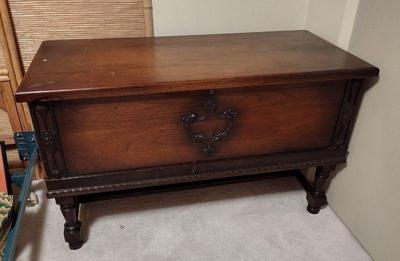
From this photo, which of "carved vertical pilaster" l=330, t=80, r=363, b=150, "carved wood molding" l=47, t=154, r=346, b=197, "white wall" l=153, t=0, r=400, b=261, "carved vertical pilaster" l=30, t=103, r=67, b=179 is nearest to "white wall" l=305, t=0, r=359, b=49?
"white wall" l=153, t=0, r=400, b=261

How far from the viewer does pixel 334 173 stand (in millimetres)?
1390

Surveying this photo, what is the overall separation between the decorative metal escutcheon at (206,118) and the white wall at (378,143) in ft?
1.58

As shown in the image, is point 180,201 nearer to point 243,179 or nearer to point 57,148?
point 243,179

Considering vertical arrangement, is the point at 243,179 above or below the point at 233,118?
below

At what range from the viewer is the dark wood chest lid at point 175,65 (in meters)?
0.91

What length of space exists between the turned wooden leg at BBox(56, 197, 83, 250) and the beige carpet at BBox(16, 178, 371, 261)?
0.04 metres

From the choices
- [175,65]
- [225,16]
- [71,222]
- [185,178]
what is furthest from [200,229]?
[225,16]

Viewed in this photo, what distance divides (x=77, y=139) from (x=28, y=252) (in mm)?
523

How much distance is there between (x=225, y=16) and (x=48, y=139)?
0.80 metres

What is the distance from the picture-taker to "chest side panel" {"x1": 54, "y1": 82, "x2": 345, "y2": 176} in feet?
3.18

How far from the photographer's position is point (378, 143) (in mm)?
1141

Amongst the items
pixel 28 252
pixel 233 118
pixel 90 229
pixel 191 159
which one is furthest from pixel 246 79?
pixel 28 252

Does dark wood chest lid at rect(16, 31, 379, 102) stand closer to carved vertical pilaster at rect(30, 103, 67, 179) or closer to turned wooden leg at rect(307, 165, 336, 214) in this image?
carved vertical pilaster at rect(30, 103, 67, 179)

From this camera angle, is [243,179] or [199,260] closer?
[199,260]
